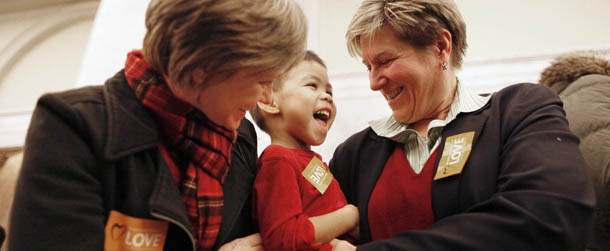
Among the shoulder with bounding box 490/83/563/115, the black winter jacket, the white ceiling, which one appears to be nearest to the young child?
the black winter jacket

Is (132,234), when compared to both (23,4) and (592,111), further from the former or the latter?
(23,4)

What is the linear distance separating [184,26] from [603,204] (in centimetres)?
156

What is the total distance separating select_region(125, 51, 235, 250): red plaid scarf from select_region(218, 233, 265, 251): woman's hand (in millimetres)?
68

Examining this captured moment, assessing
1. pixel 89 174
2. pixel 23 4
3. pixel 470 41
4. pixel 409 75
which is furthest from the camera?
pixel 23 4

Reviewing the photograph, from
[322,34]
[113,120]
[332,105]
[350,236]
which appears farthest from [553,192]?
[322,34]

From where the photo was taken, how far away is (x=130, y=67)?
3.99 ft

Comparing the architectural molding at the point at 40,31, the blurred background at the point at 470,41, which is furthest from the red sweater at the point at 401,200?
the architectural molding at the point at 40,31

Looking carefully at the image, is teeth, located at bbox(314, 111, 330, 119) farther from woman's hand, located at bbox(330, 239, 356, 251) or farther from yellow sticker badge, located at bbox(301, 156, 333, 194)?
woman's hand, located at bbox(330, 239, 356, 251)

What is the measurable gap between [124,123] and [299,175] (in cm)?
68

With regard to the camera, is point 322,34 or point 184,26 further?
Answer: point 322,34

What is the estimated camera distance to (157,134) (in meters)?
1.19

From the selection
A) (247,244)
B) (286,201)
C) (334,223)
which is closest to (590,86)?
(334,223)

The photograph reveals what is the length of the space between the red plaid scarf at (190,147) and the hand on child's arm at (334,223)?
1.13 ft

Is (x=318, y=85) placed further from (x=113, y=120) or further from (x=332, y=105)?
(x=113, y=120)
